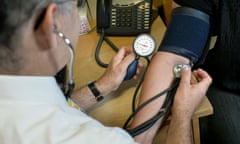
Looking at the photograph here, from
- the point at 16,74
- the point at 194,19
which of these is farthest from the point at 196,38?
the point at 16,74

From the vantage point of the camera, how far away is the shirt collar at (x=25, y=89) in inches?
31.6

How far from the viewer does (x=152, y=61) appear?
4.30 feet

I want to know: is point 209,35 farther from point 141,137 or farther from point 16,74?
point 16,74

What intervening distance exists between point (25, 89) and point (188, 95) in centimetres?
54

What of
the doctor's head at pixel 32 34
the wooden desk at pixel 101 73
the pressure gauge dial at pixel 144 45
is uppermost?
the doctor's head at pixel 32 34

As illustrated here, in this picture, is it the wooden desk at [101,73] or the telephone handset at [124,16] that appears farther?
the telephone handset at [124,16]

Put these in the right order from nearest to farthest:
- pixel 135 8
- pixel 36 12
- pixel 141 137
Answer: pixel 36 12 < pixel 141 137 < pixel 135 8

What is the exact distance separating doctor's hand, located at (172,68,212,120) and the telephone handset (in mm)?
304

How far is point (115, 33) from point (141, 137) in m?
0.42

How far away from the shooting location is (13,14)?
0.76 m

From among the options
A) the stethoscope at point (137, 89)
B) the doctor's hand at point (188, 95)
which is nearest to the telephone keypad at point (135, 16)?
the stethoscope at point (137, 89)

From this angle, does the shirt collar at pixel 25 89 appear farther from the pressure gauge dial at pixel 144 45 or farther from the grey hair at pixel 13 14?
the pressure gauge dial at pixel 144 45

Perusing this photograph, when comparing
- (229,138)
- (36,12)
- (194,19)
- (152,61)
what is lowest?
(229,138)

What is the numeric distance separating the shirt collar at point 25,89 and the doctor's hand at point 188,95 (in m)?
0.44
